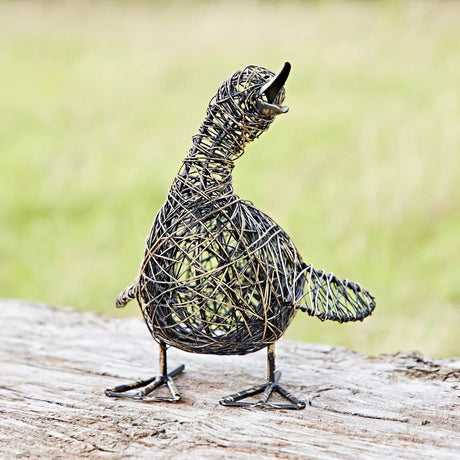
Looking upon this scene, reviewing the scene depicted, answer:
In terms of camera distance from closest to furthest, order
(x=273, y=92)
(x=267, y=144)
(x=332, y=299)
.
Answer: (x=273, y=92), (x=332, y=299), (x=267, y=144)

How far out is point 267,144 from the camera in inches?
152

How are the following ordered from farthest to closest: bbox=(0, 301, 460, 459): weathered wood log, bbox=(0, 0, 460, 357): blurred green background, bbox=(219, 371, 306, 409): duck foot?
bbox=(0, 0, 460, 357): blurred green background
bbox=(219, 371, 306, 409): duck foot
bbox=(0, 301, 460, 459): weathered wood log

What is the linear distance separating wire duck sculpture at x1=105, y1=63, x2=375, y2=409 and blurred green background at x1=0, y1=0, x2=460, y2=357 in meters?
1.32

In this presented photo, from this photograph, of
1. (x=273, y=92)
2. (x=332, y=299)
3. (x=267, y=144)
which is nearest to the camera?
(x=273, y=92)

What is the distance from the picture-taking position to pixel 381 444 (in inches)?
53.7


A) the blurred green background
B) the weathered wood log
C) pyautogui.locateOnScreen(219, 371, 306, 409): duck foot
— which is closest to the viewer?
the weathered wood log

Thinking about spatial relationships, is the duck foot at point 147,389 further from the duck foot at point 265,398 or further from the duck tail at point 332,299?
the duck tail at point 332,299

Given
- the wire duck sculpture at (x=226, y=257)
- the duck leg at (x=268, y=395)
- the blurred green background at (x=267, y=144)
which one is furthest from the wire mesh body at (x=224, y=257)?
the blurred green background at (x=267, y=144)

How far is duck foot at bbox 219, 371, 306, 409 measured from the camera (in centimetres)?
153

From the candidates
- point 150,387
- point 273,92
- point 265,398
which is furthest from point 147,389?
point 273,92

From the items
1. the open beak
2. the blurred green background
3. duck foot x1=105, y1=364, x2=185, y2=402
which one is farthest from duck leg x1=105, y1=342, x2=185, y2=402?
the blurred green background

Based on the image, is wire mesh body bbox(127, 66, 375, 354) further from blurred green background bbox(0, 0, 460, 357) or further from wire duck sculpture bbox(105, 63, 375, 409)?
blurred green background bbox(0, 0, 460, 357)

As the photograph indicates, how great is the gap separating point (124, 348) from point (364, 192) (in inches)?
69.5

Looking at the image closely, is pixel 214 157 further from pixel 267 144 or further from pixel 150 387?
pixel 267 144
